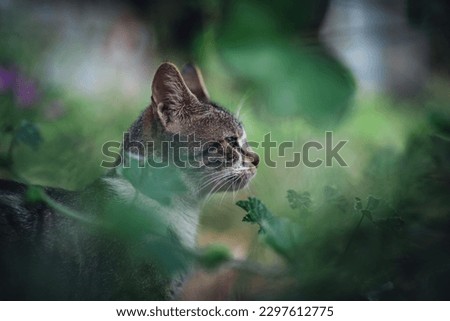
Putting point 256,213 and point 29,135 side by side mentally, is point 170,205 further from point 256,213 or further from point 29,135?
point 29,135

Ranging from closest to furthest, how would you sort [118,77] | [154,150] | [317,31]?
[317,31] < [154,150] < [118,77]

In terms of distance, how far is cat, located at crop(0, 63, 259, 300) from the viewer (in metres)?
1.50

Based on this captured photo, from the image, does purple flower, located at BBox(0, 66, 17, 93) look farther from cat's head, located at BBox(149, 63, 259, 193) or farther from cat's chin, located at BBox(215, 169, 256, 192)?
cat's chin, located at BBox(215, 169, 256, 192)

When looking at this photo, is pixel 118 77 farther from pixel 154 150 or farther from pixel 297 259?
pixel 297 259

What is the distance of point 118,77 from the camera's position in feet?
5.41

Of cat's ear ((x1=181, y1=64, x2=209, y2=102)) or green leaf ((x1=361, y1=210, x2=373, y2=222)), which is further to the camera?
cat's ear ((x1=181, y1=64, x2=209, y2=102))

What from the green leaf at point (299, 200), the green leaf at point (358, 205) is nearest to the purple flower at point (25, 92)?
the green leaf at point (299, 200)

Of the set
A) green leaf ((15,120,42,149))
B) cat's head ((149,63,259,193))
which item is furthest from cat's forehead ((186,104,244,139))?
green leaf ((15,120,42,149))

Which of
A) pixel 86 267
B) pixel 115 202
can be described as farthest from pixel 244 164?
pixel 86 267

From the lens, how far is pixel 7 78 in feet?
5.31

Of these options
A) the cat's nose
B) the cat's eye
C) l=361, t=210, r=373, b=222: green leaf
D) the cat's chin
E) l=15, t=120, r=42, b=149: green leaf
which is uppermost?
l=15, t=120, r=42, b=149: green leaf

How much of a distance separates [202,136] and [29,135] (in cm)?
39

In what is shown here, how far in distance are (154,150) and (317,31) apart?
0.44m

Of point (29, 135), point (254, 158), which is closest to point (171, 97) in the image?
point (254, 158)
